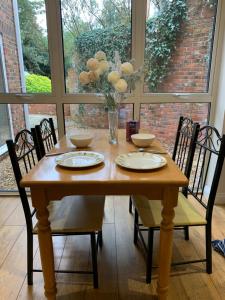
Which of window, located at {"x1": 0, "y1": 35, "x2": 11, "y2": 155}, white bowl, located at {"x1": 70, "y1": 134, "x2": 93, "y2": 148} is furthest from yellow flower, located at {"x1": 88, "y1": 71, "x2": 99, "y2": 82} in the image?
window, located at {"x1": 0, "y1": 35, "x2": 11, "y2": 155}

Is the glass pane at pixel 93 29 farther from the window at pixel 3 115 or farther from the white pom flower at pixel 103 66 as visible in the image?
the white pom flower at pixel 103 66

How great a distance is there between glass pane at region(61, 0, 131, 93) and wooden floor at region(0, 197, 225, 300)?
1602 mm

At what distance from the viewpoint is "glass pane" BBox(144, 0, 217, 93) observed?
88.0 inches

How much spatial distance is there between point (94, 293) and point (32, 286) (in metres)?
0.40

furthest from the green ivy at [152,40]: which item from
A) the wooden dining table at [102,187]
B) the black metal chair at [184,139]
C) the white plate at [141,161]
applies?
the wooden dining table at [102,187]

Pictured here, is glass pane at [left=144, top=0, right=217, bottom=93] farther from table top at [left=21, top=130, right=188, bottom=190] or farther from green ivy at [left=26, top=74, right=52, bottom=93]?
table top at [left=21, top=130, right=188, bottom=190]

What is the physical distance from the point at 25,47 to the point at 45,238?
1910mm

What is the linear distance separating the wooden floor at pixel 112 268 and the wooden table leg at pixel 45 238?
0.64ft

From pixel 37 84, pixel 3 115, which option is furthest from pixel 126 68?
pixel 3 115

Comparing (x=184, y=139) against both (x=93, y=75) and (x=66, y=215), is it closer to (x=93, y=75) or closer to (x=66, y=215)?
(x=93, y=75)

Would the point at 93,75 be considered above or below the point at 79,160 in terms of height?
above

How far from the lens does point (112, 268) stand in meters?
1.65

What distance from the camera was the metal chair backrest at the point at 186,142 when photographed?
5.52ft

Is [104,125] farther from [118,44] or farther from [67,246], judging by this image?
[67,246]
